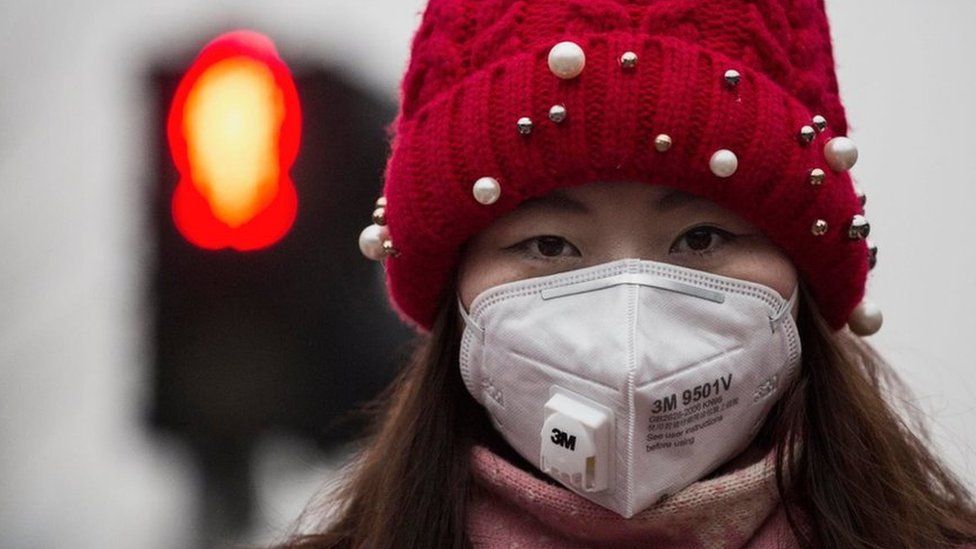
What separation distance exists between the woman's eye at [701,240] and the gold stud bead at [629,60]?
237 millimetres

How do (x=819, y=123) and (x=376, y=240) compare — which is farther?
(x=376, y=240)

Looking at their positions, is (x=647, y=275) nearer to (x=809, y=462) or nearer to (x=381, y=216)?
(x=809, y=462)

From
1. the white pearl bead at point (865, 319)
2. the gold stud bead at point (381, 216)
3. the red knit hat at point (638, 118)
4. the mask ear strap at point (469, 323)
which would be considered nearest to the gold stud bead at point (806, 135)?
the red knit hat at point (638, 118)

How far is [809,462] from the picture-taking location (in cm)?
178

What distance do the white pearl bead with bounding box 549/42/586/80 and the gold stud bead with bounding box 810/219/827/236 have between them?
0.38m

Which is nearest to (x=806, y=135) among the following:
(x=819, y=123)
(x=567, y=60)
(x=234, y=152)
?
(x=819, y=123)

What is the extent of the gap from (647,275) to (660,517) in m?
0.31

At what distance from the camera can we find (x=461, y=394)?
1.96 m

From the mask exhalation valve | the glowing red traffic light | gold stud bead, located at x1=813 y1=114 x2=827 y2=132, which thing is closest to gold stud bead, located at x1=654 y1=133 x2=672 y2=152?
gold stud bead, located at x1=813 y1=114 x2=827 y2=132

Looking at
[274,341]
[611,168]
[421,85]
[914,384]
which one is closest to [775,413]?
[611,168]

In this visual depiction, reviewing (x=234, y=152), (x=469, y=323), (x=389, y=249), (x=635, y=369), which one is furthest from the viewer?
(x=234, y=152)

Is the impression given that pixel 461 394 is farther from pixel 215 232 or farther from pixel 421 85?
pixel 215 232

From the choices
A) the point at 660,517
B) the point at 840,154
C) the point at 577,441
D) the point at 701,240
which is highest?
the point at 840,154

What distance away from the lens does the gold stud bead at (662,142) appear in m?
1.66
